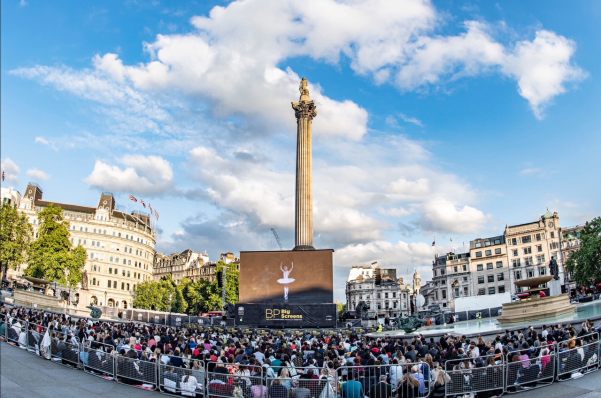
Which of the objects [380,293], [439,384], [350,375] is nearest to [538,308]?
[439,384]

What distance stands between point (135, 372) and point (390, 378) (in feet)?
27.8

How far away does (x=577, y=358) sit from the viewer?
17.1 m

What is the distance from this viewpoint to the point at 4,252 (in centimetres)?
6488

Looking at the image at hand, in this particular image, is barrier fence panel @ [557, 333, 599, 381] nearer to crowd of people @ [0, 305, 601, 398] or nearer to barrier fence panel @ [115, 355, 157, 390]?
crowd of people @ [0, 305, 601, 398]

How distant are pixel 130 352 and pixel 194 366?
3126 mm

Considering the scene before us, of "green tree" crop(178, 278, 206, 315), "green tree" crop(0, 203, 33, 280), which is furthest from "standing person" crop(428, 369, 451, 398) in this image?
"green tree" crop(178, 278, 206, 315)

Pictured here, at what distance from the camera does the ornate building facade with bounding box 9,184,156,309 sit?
115 m

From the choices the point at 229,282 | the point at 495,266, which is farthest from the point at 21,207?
the point at 495,266

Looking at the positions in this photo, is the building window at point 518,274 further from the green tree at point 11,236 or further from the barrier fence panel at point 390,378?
the barrier fence panel at point 390,378

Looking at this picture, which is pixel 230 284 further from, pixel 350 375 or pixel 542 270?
pixel 350 375

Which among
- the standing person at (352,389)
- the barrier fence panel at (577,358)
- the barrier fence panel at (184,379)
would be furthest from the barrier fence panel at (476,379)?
the barrier fence panel at (184,379)

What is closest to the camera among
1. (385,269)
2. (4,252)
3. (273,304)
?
(273,304)

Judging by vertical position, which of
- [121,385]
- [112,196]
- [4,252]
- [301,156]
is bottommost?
[121,385]

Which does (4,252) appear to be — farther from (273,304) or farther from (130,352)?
(130,352)
